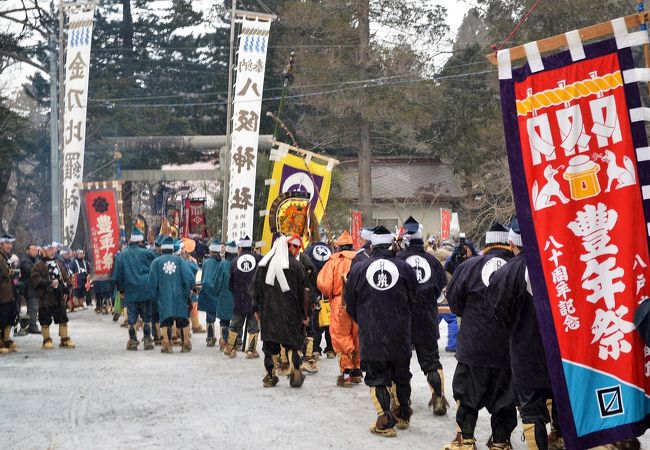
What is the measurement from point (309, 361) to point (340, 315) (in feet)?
7.39

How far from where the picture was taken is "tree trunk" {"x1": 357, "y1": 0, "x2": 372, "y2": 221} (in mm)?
30516

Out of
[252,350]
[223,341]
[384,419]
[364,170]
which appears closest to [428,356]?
[384,419]

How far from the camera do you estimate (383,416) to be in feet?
26.0

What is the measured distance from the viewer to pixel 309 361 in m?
12.4

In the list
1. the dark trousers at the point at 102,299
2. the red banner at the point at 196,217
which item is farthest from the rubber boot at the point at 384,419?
the red banner at the point at 196,217

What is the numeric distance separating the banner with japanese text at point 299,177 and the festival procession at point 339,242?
5 centimetres

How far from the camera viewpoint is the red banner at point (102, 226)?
20.5m

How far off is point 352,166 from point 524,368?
1286 inches

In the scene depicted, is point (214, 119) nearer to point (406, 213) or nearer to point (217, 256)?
point (406, 213)

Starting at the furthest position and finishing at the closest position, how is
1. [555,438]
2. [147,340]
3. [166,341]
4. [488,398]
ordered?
[147,340] → [166,341] → [555,438] → [488,398]

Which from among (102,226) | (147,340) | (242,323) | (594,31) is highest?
(594,31)

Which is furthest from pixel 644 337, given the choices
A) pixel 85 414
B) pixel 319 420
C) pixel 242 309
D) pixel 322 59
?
pixel 322 59

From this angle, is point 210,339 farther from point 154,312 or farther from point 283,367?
point 283,367

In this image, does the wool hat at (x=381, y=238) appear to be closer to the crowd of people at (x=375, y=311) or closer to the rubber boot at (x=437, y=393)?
the crowd of people at (x=375, y=311)
